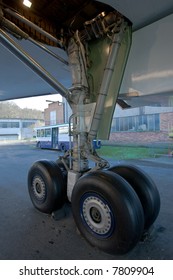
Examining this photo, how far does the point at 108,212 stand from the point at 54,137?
1386cm

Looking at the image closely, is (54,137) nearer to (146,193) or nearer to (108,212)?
(146,193)

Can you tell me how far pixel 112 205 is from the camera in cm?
211

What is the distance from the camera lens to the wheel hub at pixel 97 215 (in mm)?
2184

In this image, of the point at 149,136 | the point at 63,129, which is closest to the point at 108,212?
the point at 63,129

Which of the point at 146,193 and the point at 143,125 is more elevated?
the point at 143,125

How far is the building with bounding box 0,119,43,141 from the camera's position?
115ft

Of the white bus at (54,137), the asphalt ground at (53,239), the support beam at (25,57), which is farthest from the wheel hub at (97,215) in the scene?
the white bus at (54,137)

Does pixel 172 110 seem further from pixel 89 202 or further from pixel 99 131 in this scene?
pixel 89 202

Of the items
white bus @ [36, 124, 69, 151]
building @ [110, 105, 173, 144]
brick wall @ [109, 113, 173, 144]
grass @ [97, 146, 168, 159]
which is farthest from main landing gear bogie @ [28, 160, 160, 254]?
brick wall @ [109, 113, 173, 144]

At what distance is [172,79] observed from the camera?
278cm

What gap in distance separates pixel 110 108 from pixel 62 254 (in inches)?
84.0

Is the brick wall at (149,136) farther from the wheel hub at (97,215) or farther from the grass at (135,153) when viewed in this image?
the wheel hub at (97,215)

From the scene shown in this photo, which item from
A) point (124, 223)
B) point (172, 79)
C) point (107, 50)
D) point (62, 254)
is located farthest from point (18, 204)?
point (172, 79)

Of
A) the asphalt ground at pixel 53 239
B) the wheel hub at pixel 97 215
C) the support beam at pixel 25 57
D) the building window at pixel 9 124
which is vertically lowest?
the asphalt ground at pixel 53 239
